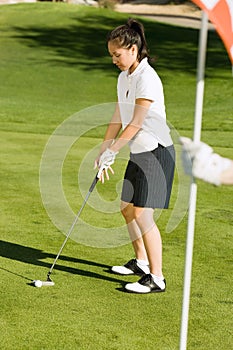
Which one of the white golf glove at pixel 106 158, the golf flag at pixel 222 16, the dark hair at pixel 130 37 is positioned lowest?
the white golf glove at pixel 106 158

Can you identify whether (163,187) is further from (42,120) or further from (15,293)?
(42,120)

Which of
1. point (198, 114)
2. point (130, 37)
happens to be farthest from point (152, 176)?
point (198, 114)

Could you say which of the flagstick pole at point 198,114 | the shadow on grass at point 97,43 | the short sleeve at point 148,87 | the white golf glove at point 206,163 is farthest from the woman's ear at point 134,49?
the shadow on grass at point 97,43

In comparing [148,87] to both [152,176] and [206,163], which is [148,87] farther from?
[206,163]

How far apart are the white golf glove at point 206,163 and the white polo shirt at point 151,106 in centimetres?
235

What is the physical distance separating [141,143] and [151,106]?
0.94 ft

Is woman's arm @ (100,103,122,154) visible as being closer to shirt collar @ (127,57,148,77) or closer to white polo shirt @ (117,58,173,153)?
white polo shirt @ (117,58,173,153)

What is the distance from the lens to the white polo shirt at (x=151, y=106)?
5.79m

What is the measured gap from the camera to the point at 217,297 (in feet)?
19.2

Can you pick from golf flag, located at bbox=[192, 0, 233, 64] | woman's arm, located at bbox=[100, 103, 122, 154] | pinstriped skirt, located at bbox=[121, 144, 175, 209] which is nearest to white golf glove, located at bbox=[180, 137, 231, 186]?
golf flag, located at bbox=[192, 0, 233, 64]

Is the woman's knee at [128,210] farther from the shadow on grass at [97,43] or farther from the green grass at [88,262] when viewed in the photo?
the shadow on grass at [97,43]

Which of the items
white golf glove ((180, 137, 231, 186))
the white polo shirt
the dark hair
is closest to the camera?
white golf glove ((180, 137, 231, 186))

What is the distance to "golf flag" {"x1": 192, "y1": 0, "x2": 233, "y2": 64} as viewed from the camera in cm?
381

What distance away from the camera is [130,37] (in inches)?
225
